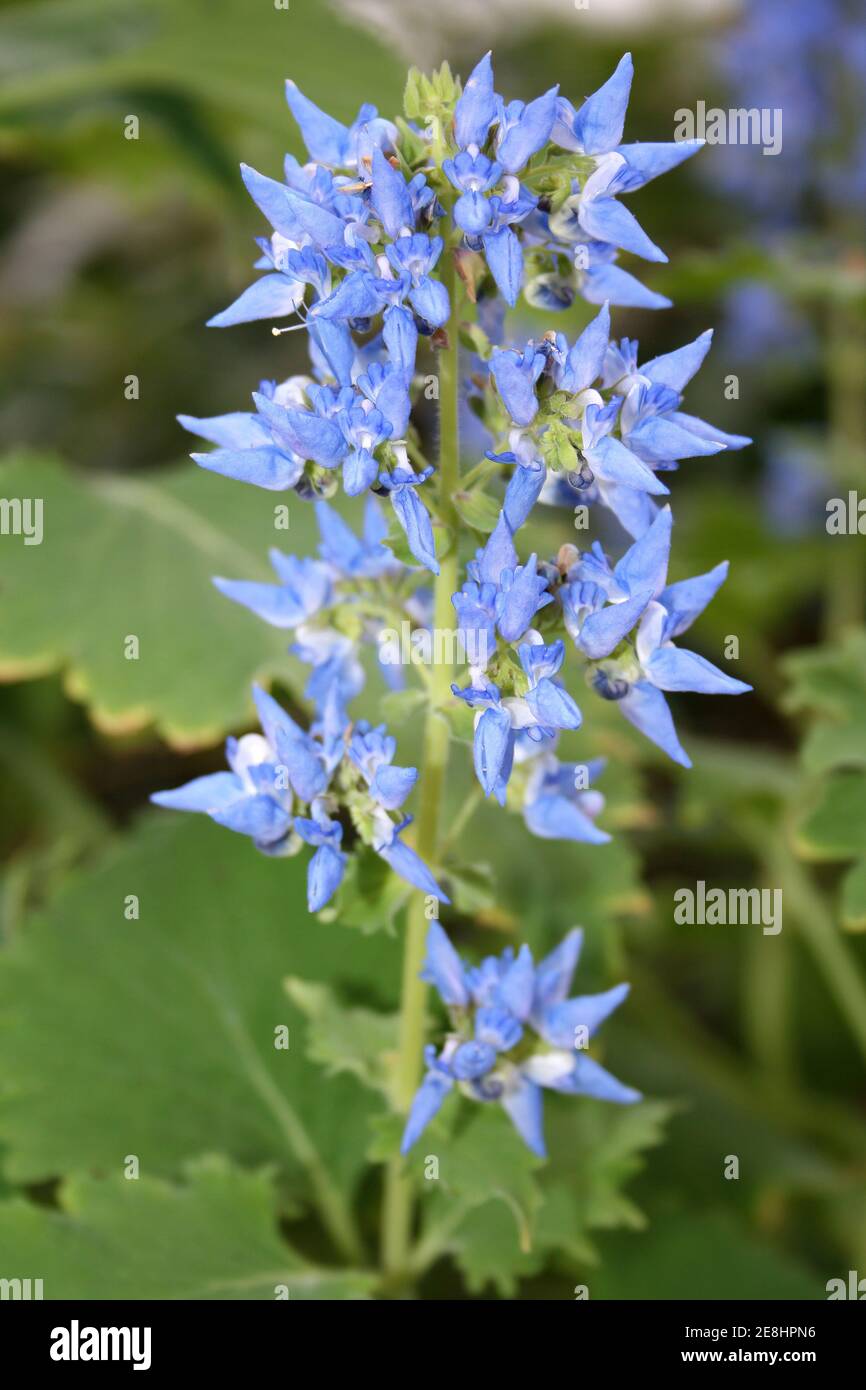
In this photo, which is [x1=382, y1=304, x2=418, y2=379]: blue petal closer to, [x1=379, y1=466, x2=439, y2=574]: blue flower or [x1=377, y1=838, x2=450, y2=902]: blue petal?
[x1=379, y1=466, x2=439, y2=574]: blue flower

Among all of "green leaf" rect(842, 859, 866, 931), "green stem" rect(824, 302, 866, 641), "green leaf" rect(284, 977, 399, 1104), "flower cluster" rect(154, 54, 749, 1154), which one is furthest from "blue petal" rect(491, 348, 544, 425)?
"green stem" rect(824, 302, 866, 641)

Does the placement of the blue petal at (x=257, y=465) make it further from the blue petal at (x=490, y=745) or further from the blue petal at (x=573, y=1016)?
the blue petal at (x=573, y=1016)


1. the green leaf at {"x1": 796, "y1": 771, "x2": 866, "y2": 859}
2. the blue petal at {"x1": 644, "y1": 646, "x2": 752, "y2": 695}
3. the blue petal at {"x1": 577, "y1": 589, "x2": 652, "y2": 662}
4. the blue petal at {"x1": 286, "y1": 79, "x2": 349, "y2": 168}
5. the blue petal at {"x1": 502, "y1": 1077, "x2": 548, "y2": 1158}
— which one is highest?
the blue petal at {"x1": 286, "y1": 79, "x2": 349, "y2": 168}

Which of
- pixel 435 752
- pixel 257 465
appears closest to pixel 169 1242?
pixel 435 752

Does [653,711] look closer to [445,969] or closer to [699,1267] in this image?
[445,969]
